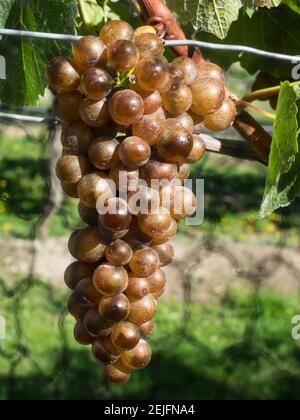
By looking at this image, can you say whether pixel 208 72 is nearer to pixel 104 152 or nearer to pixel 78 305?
pixel 104 152

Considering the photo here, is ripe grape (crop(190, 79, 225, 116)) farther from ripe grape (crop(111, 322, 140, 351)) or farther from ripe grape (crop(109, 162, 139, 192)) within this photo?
ripe grape (crop(111, 322, 140, 351))

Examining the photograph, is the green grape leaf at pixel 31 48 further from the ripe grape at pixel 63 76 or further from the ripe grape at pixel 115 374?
the ripe grape at pixel 115 374

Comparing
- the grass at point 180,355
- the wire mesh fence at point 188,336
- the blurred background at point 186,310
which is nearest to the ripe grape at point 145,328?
the blurred background at point 186,310

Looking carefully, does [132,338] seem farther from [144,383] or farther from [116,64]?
[144,383]

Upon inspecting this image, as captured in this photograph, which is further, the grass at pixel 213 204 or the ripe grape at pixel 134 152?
the grass at pixel 213 204

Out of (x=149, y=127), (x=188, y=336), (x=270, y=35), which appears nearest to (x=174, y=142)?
(x=149, y=127)

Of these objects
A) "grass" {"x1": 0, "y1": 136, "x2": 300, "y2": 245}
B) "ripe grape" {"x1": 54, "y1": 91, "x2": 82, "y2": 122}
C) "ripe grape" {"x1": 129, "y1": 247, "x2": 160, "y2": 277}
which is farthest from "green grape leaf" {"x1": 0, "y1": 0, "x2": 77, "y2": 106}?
"grass" {"x1": 0, "y1": 136, "x2": 300, "y2": 245}
